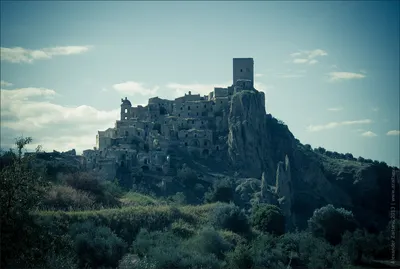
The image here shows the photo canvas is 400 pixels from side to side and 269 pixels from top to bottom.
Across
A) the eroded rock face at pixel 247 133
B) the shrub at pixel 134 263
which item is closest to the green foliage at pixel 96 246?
the shrub at pixel 134 263

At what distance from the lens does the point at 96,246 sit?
3353cm

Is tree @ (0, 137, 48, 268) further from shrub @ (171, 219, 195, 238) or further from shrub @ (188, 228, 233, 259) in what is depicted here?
shrub @ (171, 219, 195, 238)

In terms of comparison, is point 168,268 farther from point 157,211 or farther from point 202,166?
point 202,166

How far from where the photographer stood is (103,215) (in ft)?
131

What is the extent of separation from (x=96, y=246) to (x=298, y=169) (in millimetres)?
55931

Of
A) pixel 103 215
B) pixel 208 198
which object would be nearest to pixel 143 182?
pixel 208 198

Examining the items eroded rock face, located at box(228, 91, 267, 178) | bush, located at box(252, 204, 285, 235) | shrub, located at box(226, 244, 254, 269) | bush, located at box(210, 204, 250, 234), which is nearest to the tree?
shrub, located at box(226, 244, 254, 269)

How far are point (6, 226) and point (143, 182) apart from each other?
47.4 meters

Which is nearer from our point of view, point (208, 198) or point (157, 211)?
point (157, 211)

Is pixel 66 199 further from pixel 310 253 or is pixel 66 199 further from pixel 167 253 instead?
pixel 310 253

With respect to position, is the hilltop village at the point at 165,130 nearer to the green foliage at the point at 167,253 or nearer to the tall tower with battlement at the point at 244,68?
the tall tower with battlement at the point at 244,68

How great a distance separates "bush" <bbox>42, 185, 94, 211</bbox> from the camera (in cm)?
4159

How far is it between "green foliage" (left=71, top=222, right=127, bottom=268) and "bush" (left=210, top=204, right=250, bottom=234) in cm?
1350

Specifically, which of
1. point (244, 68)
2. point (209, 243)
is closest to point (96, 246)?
point (209, 243)
